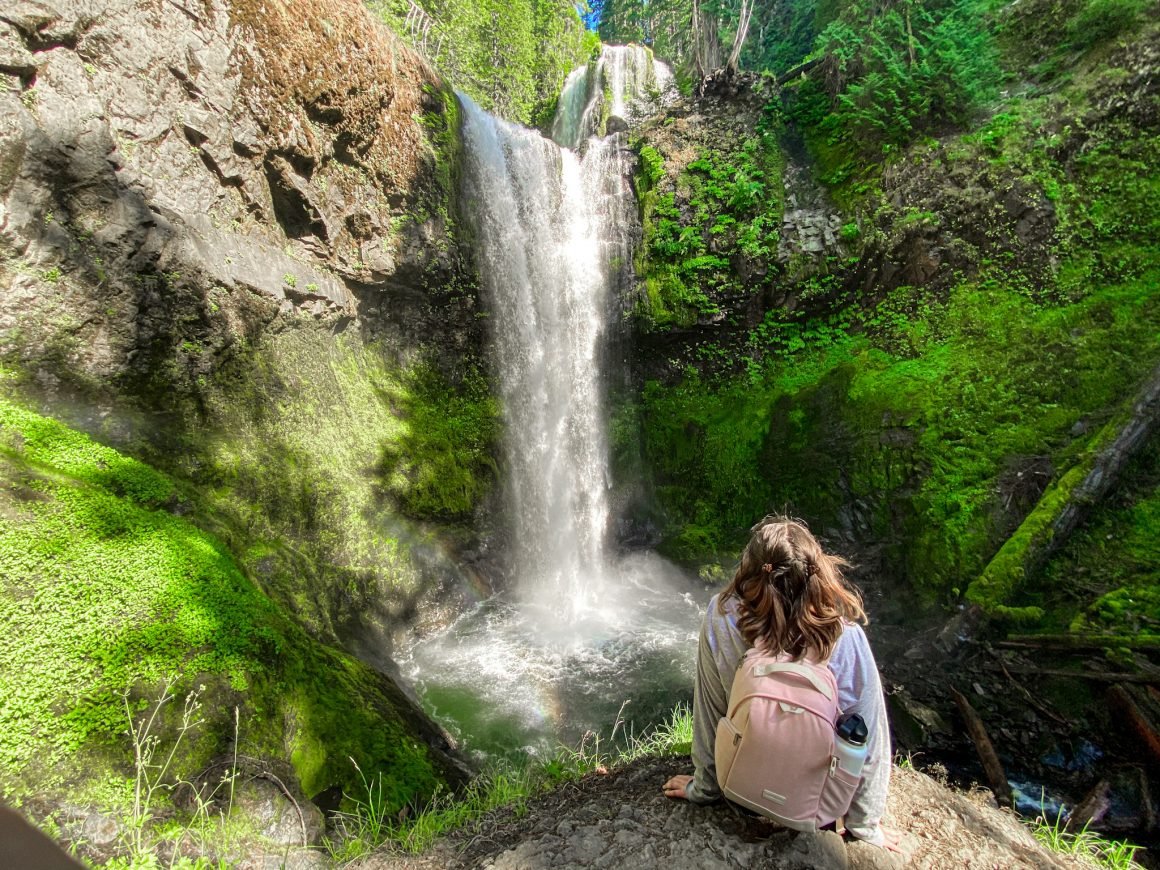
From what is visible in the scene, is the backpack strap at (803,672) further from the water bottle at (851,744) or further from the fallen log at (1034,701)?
the fallen log at (1034,701)

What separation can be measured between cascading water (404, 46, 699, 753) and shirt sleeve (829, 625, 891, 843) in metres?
5.06

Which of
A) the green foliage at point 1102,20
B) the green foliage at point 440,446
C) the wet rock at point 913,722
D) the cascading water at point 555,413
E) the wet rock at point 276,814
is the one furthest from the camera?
the green foliage at point 440,446

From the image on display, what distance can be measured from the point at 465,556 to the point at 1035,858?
23.6ft

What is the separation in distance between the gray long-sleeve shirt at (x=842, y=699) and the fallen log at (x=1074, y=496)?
15.6 feet

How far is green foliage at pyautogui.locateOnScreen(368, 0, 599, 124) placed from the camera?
1409 centimetres

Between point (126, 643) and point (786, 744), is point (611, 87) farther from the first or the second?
point (786, 744)

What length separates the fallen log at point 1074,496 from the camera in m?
5.19

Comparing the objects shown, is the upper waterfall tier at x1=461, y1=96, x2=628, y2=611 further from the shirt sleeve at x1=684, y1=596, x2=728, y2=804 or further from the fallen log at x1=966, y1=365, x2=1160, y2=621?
the shirt sleeve at x1=684, y1=596, x2=728, y2=804

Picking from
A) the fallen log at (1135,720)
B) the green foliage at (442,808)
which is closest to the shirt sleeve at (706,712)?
the green foliage at (442,808)

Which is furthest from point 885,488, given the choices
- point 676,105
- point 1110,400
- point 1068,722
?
point 676,105

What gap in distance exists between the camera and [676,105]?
429 inches

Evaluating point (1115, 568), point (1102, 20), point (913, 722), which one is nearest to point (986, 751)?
point (913, 722)

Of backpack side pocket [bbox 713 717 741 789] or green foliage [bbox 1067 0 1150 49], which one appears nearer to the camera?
backpack side pocket [bbox 713 717 741 789]

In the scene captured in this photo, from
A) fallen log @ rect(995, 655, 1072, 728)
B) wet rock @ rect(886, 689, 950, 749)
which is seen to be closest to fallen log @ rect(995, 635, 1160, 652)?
fallen log @ rect(995, 655, 1072, 728)
